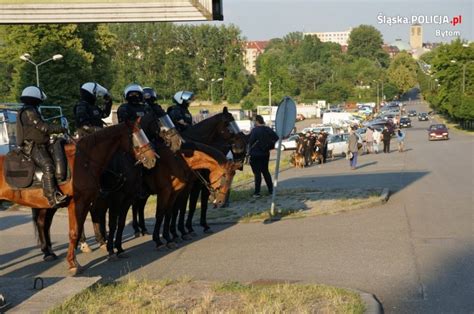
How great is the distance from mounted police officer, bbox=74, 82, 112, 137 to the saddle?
1699mm

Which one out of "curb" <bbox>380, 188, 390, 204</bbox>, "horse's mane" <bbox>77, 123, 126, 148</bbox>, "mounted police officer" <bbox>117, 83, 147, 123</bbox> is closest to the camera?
"horse's mane" <bbox>77, 123, 126, 148</bbox>

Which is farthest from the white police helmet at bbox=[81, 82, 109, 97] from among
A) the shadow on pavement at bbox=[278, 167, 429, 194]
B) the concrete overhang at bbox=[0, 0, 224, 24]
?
the shadow on pavement at bbox=[278, 167, 429, 194]

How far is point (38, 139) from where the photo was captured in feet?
33.9

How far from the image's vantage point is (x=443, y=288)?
9.07 metres

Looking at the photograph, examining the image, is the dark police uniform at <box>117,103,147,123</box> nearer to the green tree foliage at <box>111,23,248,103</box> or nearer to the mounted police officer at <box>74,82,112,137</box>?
the mounted police officer at <box>74,82,112,137</box>

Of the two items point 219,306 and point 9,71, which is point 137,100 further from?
point 9,71

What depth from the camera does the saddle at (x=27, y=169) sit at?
34.1 feet

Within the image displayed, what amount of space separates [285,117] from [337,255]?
6.56 meters

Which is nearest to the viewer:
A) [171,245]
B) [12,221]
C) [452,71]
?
[171,245]

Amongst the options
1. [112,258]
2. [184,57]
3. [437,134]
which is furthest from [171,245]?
[184,57]

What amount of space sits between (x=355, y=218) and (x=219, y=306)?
7782mm

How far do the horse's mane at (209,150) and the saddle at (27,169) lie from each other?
299 centimetres

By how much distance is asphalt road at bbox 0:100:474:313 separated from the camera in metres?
9.34

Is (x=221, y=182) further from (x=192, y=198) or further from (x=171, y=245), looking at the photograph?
(x=192, y=198)
